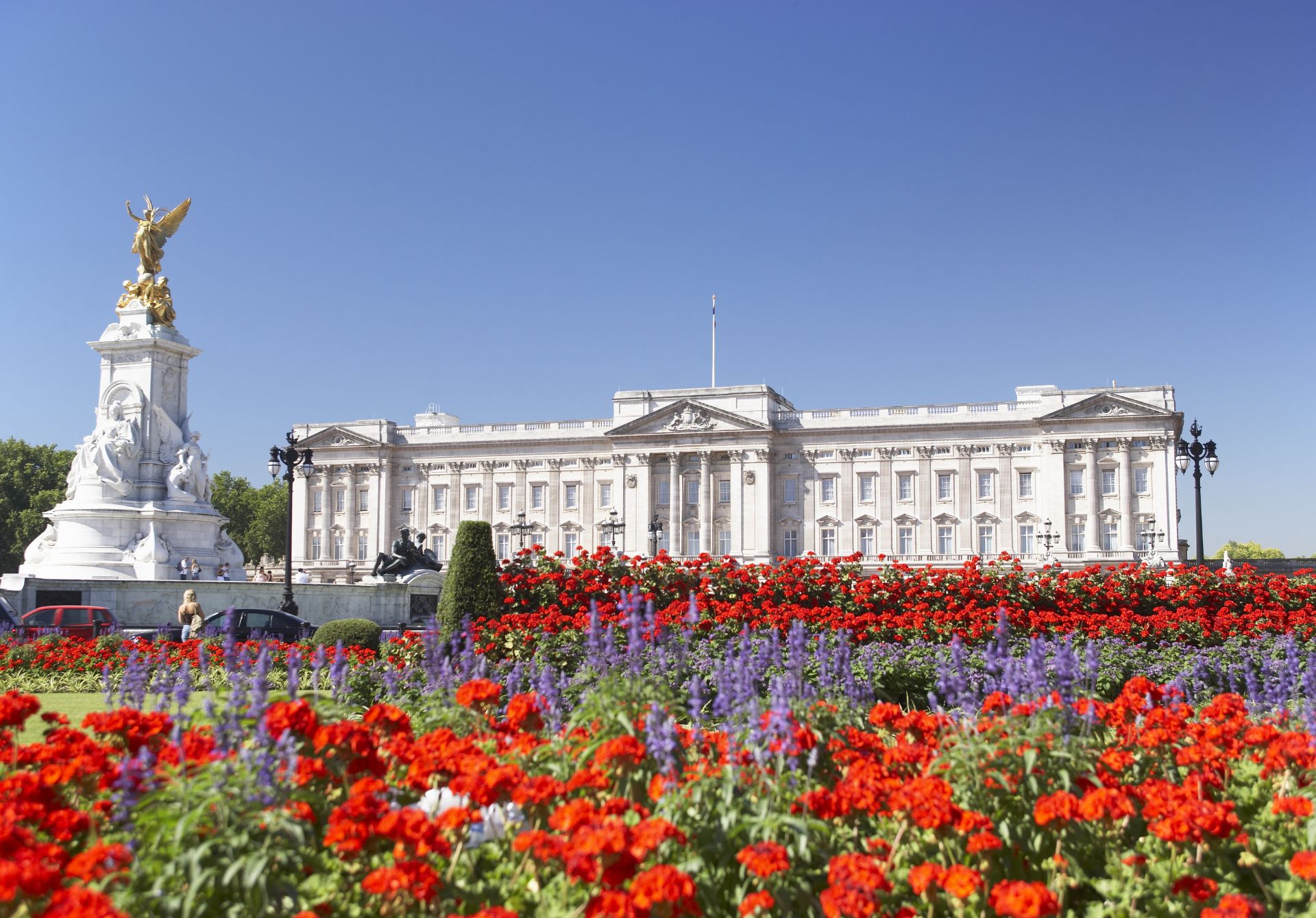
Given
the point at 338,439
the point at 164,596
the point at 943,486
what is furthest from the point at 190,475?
the point at 338,439

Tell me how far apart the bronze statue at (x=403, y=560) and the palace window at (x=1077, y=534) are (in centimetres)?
4824

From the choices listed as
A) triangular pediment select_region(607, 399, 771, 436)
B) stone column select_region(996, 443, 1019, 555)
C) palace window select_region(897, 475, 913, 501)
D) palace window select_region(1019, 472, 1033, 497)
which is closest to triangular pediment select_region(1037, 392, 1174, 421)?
stone column select_region(996, 443, 1019, 555)

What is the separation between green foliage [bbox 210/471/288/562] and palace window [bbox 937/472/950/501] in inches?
2019

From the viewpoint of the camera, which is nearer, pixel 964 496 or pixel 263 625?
pixel 263 625

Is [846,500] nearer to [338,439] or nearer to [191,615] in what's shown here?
[338,439]

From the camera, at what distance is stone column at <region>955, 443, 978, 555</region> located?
68125 millimetres

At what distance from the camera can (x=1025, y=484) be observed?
67500 millimetres

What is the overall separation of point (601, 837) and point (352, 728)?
1726mm

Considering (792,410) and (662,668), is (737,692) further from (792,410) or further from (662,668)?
(792,410)

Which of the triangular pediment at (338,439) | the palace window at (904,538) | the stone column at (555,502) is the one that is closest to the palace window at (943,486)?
the palace window at (904,538)

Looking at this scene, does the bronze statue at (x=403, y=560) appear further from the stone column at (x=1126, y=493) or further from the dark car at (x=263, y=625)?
the stone column at (x=1126, y=493)

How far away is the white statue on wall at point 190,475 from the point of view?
26.2m

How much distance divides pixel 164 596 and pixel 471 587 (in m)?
12.1

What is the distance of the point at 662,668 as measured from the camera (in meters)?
8.57
